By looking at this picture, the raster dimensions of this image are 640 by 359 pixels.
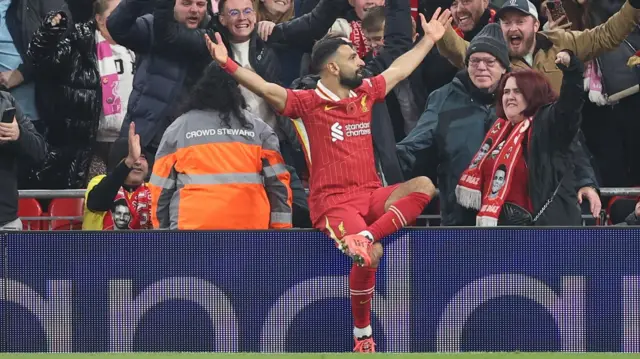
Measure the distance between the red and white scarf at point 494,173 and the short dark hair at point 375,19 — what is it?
174cm

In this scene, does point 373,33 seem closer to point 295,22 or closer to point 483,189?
point 295,22

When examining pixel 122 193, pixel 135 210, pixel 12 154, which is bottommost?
pixel 135 210

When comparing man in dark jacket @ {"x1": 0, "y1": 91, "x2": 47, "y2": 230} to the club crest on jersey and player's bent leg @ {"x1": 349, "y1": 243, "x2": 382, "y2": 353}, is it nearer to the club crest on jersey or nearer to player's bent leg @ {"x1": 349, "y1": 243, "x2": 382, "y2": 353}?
the club crest on jersey

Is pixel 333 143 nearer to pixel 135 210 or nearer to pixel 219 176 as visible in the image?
pixel 219 176

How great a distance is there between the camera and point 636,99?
10.0 m

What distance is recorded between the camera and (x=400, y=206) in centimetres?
796

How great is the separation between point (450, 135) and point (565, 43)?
4.16ft

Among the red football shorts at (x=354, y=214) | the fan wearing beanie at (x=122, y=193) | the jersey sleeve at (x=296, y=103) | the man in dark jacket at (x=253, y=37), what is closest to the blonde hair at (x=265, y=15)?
the man in dark jacket at (x=253, y=37)

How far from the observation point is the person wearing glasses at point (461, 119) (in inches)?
364

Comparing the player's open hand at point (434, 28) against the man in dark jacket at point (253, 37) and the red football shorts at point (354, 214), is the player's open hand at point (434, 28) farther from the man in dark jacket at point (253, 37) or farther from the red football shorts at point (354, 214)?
the man in dark jacket at point (253, 37)

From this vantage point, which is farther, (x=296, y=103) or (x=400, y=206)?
(x=296, y=103)

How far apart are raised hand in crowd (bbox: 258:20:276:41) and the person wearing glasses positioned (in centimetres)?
155

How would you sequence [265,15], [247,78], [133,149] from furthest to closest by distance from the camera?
[265,15] → [133,149] → [247,78]

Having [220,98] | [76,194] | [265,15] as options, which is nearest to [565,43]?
[265,15]
